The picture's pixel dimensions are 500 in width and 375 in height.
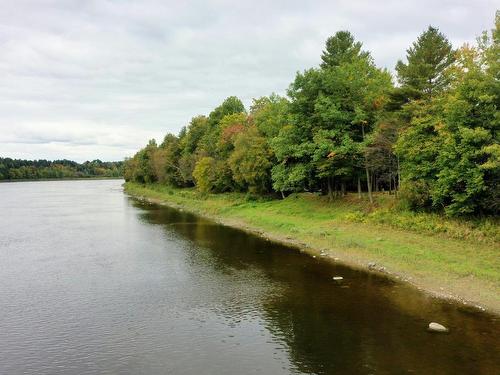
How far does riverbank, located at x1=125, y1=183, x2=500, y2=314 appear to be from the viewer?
975 inches

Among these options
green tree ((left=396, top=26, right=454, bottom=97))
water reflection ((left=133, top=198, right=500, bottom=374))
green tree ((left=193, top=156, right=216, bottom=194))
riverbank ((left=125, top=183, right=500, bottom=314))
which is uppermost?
green tree ((left=396, top=26, right=454, bottom=97))

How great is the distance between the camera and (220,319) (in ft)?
70.2

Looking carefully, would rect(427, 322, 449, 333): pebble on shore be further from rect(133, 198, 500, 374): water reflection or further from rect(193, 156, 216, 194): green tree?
rect(193, 156, 216, 194): green tree

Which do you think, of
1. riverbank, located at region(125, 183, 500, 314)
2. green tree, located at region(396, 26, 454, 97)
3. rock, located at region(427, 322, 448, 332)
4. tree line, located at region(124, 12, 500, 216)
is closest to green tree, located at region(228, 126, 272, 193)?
tree line, located at region(124, 12, 500, 216)

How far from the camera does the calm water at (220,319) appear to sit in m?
16.6

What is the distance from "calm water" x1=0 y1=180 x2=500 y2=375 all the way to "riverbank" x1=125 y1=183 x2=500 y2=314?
1956mm

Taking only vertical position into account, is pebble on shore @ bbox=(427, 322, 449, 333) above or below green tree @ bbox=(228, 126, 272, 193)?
below

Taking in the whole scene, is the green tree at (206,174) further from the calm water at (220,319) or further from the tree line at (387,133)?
the calm water at (220,319)

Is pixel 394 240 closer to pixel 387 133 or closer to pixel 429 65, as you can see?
pixel 387 133

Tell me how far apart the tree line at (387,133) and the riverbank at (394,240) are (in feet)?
6.89

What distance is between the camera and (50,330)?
66.2 ft

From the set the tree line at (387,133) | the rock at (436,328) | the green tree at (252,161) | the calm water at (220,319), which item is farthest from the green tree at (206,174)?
the rock at (436,328)

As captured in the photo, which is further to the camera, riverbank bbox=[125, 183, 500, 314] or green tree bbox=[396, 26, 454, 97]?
green tree bbox=[396, 26, 454, 97]

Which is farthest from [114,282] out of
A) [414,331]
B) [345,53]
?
[345,53]
